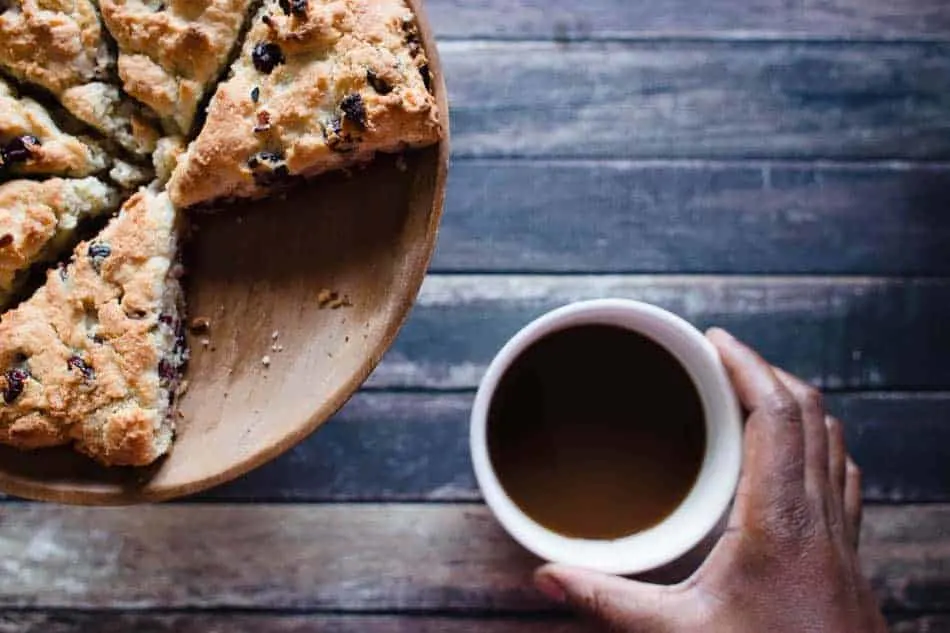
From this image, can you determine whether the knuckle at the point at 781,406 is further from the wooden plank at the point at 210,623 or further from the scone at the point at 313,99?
the scone at the point at 313,99

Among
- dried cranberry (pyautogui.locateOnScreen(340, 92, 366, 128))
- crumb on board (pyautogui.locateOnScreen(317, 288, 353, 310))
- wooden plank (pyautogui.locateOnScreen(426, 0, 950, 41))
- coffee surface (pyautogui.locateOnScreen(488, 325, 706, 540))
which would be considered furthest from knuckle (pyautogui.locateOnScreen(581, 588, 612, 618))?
wooden plank (pyautogui.locateOnScreen(426, 0, 950, 41))

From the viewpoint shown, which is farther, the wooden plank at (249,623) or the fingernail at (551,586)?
the wooden plank at (249,623)

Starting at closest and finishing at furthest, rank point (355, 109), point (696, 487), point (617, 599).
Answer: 1. point (355, 109)
2. point (617, 599)
3. point (696, 487)

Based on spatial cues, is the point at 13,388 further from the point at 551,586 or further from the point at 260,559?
the point at 551,586

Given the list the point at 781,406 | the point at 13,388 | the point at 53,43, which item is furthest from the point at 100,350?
the point at 781,406

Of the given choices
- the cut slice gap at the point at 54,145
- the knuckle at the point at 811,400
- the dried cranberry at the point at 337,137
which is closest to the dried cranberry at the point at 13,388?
the cut slice gap at the point at 54,145

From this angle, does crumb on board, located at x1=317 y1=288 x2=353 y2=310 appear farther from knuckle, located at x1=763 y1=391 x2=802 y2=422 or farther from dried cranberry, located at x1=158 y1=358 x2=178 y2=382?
knuckle, located at x1=763 y1=391 x2=802 y2=422

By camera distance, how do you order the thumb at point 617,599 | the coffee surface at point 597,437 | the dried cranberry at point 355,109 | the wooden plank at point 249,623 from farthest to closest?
the wooden plank at point 249,623 → the coffee surface at point 597,437 → the thumb at point 617,599 → the dried cranberry at point 355,109

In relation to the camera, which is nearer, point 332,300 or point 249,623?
point 332,300
